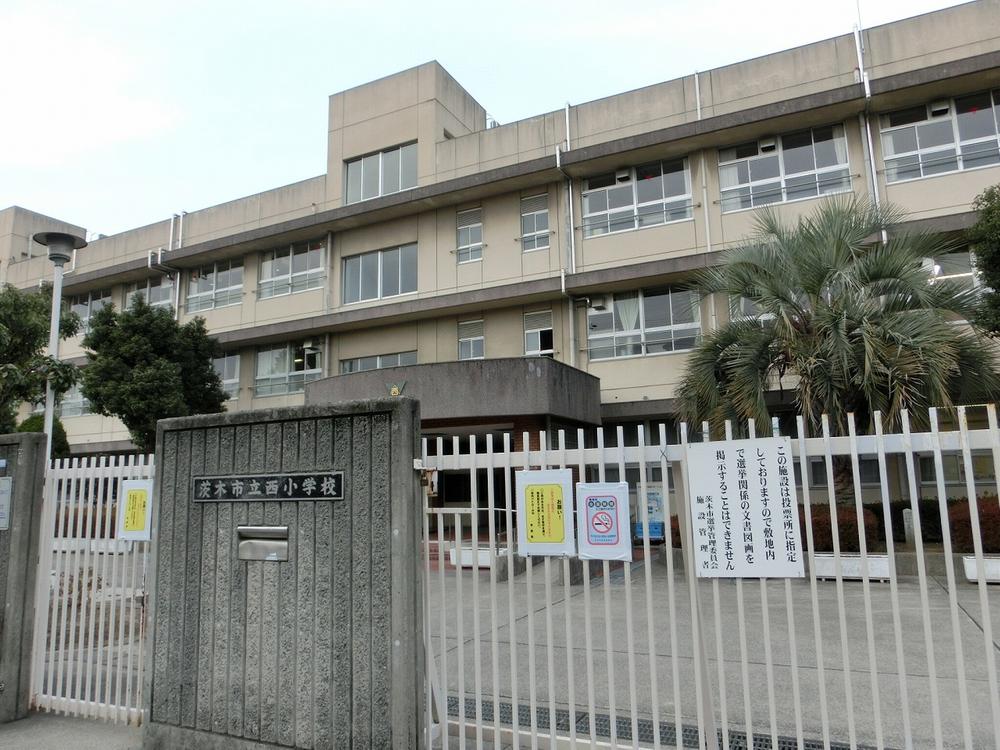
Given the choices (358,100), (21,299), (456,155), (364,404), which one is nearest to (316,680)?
(364,404)

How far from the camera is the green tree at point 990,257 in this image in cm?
1065

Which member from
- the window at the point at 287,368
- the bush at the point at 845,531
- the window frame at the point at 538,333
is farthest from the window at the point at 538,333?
the bush at the point at 845,531

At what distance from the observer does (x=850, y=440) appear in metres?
3.43

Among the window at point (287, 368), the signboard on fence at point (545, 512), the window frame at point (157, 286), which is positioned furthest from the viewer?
the window frame at point (157, 286)

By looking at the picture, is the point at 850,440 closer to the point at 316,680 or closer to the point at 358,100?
the point at 316,680

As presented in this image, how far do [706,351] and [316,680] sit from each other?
32.1 feet

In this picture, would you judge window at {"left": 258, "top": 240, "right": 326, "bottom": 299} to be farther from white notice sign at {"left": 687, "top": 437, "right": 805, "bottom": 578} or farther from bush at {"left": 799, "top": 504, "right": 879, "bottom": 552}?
white notice sign at {"left": 687, "top": 437, "right": 805, "bottom": 578}

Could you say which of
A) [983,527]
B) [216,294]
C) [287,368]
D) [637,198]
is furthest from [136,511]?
[216,294]

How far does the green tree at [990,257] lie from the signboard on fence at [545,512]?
32.6 feet

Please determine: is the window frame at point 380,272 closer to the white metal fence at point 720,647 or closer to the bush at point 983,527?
the white metal fence at point 720,647

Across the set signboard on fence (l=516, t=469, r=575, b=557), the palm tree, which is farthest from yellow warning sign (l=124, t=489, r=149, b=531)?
the palm tree

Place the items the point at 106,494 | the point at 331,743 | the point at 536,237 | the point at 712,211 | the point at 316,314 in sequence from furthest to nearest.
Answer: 1. the point at 316,314
2. the point at 536,237
3. the point at 712,211
4. the point at 106,494
5. the point at 331,743

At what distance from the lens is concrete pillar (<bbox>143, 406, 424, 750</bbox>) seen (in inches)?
161

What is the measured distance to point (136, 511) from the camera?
17.5 feet
